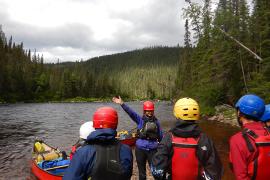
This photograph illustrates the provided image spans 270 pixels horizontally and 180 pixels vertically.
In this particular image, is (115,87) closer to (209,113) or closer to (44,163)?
(209,113)

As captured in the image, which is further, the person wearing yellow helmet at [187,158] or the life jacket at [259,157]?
the person wearing yellow helmet at [187,158]

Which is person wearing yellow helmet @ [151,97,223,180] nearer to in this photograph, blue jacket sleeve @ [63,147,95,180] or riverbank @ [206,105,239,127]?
blue jacket sleeve @ [63,147,95,180]

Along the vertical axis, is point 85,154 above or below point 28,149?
above

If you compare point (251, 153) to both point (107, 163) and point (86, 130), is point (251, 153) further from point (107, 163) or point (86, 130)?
point (86, 130)

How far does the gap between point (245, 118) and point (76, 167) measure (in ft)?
9.36

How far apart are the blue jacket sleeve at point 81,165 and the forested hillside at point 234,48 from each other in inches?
892

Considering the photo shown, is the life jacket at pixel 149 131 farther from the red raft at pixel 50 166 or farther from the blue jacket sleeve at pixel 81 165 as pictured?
the red raft at pixel 50 166

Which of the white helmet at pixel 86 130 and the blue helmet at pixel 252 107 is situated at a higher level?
the blue helmet at pixel 252 107

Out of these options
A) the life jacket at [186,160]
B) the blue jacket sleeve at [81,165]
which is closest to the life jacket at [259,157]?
the life jacket at [186,160]

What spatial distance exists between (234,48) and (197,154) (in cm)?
3616

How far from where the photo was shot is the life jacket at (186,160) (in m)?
4.83

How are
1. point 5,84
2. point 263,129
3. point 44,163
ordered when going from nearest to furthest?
point 263,129
point 44,163
point 5,84

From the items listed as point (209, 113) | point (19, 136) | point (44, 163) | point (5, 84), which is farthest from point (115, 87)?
point (44, 163)

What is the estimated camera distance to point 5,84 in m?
116
